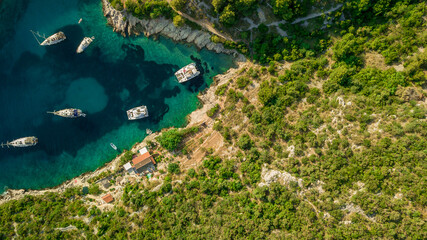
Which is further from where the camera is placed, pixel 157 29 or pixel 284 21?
pixel 157 29

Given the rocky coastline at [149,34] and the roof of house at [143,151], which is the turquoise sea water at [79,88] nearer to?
the rocky coastline at [149,34]

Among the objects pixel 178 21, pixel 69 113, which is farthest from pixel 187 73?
pixel 69 113

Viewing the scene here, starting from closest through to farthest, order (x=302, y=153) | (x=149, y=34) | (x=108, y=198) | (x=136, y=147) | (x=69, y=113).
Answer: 1. (x=302, y=153)
2. (x=108, y=198)
3. (x=69, y=113)
4. (x=149, y=34)
5. (x=136, y=147)

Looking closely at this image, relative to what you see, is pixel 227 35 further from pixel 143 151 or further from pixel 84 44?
pixel 84 44

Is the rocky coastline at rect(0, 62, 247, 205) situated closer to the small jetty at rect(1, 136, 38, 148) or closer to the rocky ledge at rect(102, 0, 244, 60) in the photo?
the rocky ledge at rect(102, 0, 244, 60)

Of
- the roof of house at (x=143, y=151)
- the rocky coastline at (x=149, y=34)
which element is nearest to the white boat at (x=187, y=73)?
the rocky coastline at (x=149, y=34)

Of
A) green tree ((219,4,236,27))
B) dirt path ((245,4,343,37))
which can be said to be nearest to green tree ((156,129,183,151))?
green tree ((219,4,236,27))
